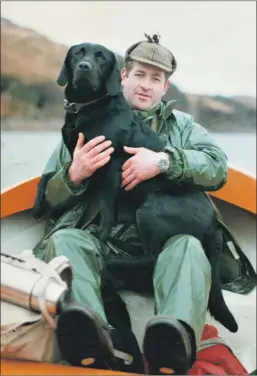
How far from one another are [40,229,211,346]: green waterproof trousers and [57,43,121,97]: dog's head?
412mm

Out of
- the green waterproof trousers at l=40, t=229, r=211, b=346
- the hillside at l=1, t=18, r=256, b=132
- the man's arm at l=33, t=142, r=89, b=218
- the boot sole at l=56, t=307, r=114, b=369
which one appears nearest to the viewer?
the boot sole at l=56, t=307, r=114, b=369

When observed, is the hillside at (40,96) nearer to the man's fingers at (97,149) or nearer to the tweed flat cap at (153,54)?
the tweed flat cap at (153,54)

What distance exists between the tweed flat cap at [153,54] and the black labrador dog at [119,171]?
0.18m

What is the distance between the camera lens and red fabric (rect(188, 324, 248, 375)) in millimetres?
2164

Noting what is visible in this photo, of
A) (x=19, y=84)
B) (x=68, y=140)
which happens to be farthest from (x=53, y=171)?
(x=19, y=84)

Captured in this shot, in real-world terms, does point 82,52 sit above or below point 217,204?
above

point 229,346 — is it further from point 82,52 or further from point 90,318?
point 82,52

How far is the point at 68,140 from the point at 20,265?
42 cm

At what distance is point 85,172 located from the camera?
7.04ft

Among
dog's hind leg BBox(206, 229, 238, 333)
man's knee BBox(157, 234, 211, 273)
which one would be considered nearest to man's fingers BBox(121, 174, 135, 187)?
man's knee BBox(157, 234, 211, 273)

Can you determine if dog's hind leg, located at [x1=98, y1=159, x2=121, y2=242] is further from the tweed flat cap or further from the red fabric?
the red fabric

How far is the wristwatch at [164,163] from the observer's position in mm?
2115

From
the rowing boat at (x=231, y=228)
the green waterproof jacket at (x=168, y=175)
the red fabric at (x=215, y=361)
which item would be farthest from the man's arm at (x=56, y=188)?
the red fabric at (x=215, y=361)

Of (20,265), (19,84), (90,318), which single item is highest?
(19,84)
